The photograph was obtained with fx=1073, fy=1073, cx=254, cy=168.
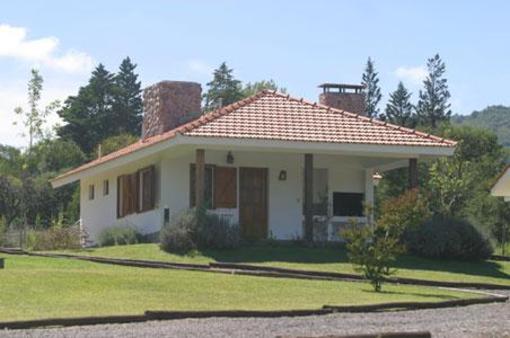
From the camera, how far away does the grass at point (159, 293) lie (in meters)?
15.2

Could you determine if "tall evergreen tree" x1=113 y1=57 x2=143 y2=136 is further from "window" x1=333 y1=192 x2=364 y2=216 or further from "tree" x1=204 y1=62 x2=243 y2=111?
"window" x1=333 y1=192 x2=364 y2=216

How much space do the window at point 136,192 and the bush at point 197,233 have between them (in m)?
4.53

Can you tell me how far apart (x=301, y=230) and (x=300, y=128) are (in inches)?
126

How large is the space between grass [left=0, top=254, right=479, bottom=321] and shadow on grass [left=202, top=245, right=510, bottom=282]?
360 cm

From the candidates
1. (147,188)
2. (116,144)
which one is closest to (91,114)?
(116,144)

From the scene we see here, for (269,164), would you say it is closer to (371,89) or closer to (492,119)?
(371,89)

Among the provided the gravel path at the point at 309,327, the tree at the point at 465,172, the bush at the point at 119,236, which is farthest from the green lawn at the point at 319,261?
the tree at the point at 465,172

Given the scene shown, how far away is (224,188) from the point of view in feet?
99.3

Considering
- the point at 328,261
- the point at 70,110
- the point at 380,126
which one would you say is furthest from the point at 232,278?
the point at 70,110

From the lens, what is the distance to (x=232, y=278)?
20438 mm

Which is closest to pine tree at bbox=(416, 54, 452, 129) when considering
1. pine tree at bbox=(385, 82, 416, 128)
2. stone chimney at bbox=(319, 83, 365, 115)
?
pine tree at bbox=(385, 82, 416, 128)

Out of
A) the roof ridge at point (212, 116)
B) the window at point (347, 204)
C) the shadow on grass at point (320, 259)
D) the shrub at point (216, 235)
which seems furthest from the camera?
the window at point (347, 204)

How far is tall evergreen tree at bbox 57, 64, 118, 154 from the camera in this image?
82.7 meters

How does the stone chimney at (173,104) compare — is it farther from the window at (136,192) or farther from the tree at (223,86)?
the tree at (223,86)
